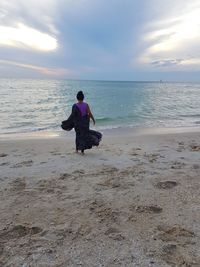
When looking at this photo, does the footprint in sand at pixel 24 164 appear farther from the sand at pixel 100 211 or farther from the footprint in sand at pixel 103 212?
the footprint in sand at pixel 103 212

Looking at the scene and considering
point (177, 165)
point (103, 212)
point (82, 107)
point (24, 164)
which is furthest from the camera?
point (82, 107)

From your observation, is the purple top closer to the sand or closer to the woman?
the woman

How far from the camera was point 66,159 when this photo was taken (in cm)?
761

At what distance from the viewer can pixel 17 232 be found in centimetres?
394

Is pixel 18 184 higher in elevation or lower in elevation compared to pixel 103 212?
lower

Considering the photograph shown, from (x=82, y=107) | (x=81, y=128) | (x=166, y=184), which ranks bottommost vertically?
(x=166, y=184)

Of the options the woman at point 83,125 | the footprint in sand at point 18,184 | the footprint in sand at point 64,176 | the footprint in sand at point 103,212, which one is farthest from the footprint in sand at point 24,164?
the footprint in sand at point 103,212

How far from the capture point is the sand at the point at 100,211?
3.45 meters

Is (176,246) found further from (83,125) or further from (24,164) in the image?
(83,125)

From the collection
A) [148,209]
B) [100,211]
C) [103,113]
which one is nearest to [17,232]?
[100,211]

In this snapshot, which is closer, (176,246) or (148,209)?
(176,246)

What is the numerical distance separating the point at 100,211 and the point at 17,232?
47.7 inches

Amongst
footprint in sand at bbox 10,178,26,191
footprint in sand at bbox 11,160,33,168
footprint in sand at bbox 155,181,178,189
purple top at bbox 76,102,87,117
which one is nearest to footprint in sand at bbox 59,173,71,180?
footprint in sand at bbox 10,178,26,191

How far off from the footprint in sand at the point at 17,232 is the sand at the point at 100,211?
0.04 ft
